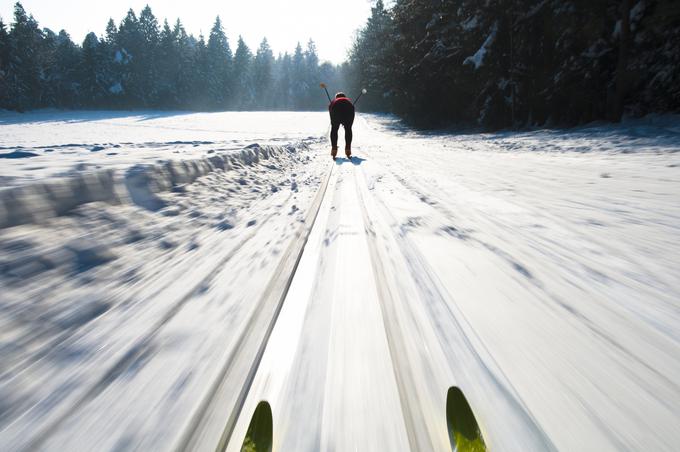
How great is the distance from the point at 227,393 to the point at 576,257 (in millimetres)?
1770

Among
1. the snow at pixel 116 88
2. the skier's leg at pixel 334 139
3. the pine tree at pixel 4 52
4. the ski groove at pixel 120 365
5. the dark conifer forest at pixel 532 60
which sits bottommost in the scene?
the ski groove at pixel 120 365

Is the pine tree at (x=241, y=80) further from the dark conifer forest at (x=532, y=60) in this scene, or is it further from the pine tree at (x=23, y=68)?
the dark conifer forest at (x=532, y=60)

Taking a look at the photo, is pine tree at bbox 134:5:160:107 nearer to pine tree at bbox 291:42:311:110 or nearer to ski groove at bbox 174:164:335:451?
pine tree at bbox 291:42:311:110

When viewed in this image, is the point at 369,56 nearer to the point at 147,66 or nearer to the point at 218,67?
the point at 218,67

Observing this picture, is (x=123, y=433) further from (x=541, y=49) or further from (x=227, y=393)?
(x=541, y=49)

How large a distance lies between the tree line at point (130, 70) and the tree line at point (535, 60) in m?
42.6

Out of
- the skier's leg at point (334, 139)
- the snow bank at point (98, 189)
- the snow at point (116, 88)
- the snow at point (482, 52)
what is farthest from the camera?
the snow at point (116, 88)

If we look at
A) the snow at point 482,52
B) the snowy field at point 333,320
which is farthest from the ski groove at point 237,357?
the snow at point 482,52

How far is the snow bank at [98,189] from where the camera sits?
6.02 feet

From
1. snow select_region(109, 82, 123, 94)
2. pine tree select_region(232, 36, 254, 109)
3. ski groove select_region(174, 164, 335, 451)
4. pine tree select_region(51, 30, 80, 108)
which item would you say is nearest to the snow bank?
ski groove select_region(174, 164, 335, 451)

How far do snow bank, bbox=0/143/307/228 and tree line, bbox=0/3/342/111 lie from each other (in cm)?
4993

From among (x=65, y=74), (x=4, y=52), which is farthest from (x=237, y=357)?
(x=65, y=74)

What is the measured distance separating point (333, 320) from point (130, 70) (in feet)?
189

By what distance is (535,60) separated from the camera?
11438 mm
